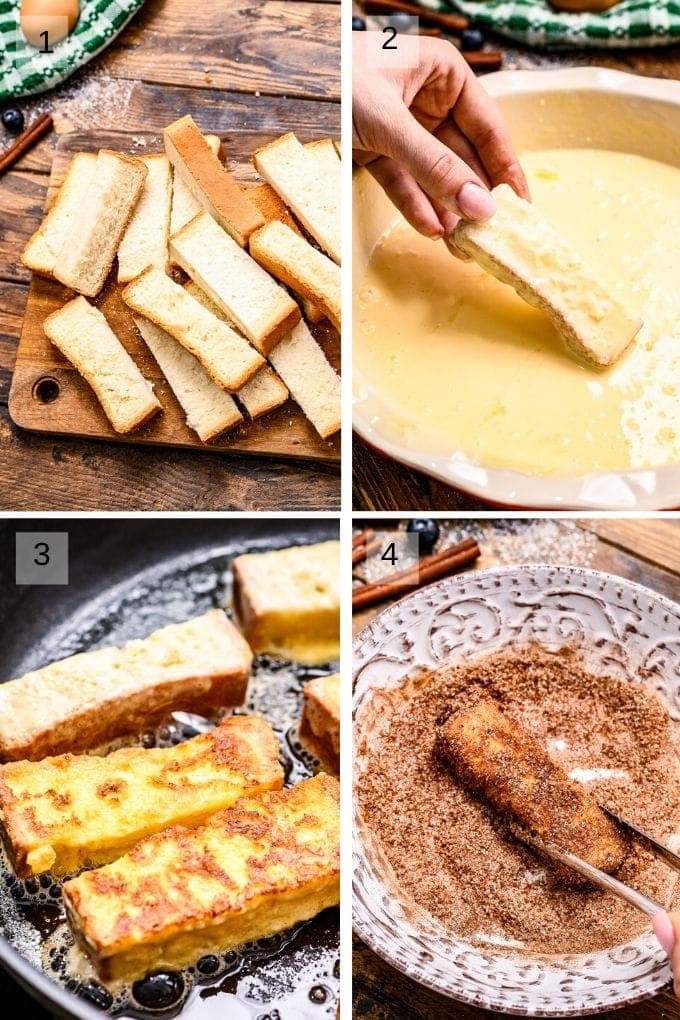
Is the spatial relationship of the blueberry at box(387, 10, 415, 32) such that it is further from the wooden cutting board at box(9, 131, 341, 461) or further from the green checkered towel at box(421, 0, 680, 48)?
the wooden cutting board at box(9, 131, 341, 461)

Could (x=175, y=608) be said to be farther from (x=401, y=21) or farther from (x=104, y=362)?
(x=401, y=21)

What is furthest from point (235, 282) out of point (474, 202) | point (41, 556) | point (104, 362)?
point (41, 556)

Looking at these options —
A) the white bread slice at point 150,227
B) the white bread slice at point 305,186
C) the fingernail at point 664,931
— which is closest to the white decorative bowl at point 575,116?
the white bread slice at point 305,186

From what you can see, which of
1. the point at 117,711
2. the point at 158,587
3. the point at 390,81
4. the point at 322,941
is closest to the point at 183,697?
the point at 117,711

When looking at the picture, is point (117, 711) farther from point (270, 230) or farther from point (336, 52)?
point (336, 52)

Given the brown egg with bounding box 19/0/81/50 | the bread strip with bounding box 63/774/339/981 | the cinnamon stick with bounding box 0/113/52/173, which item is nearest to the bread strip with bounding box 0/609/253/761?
the bread strip with bounding box 63/774/339/981
